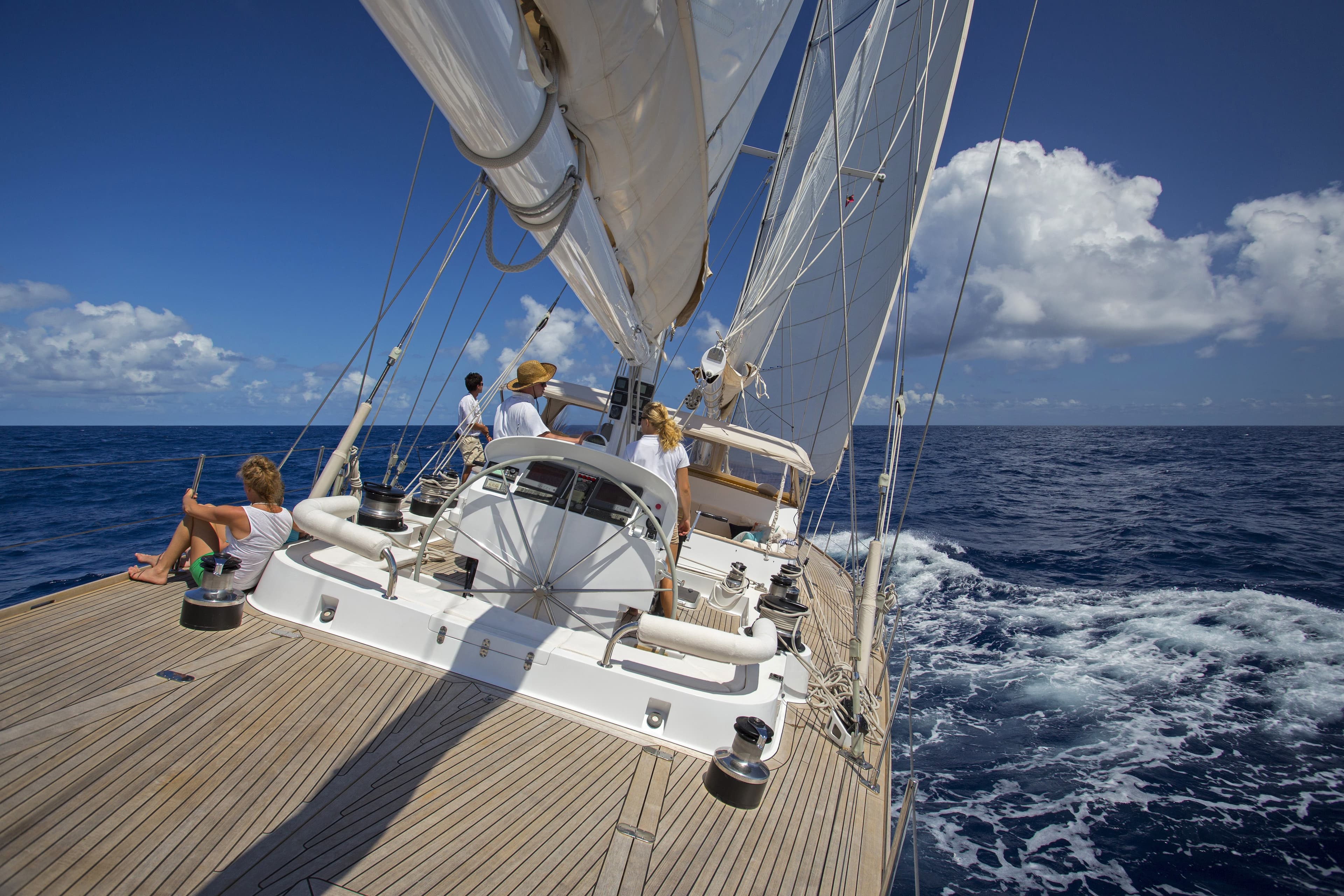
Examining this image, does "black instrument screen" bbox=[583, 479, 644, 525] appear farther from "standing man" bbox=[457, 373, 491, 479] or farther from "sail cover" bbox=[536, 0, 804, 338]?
"standing man" bbox=[457, 373, 491, 479]

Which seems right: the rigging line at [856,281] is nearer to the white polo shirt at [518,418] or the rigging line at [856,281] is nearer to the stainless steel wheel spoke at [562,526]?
the white polo shirt at [518,418]

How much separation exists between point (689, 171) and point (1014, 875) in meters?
4.89

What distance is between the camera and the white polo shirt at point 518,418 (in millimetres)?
4234

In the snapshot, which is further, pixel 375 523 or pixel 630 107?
pixel 375 523

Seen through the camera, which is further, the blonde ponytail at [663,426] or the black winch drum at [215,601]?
the blonde ponytail at [663,426]

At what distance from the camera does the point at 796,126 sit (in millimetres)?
10742

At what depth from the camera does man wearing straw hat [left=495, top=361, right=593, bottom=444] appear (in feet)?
13.8

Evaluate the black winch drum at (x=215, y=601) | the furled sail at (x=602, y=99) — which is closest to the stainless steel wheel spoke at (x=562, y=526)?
the furled sail at (x=602, y=99)

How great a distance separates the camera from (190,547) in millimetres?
3490

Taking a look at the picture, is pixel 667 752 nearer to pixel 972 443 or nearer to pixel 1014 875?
pixel 1014 875

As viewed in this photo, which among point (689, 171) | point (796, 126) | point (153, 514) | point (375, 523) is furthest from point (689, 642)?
point (153, 514)

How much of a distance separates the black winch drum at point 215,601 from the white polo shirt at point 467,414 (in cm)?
307

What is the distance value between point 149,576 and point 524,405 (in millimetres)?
2356

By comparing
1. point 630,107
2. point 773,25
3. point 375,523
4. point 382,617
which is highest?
point 773,25
